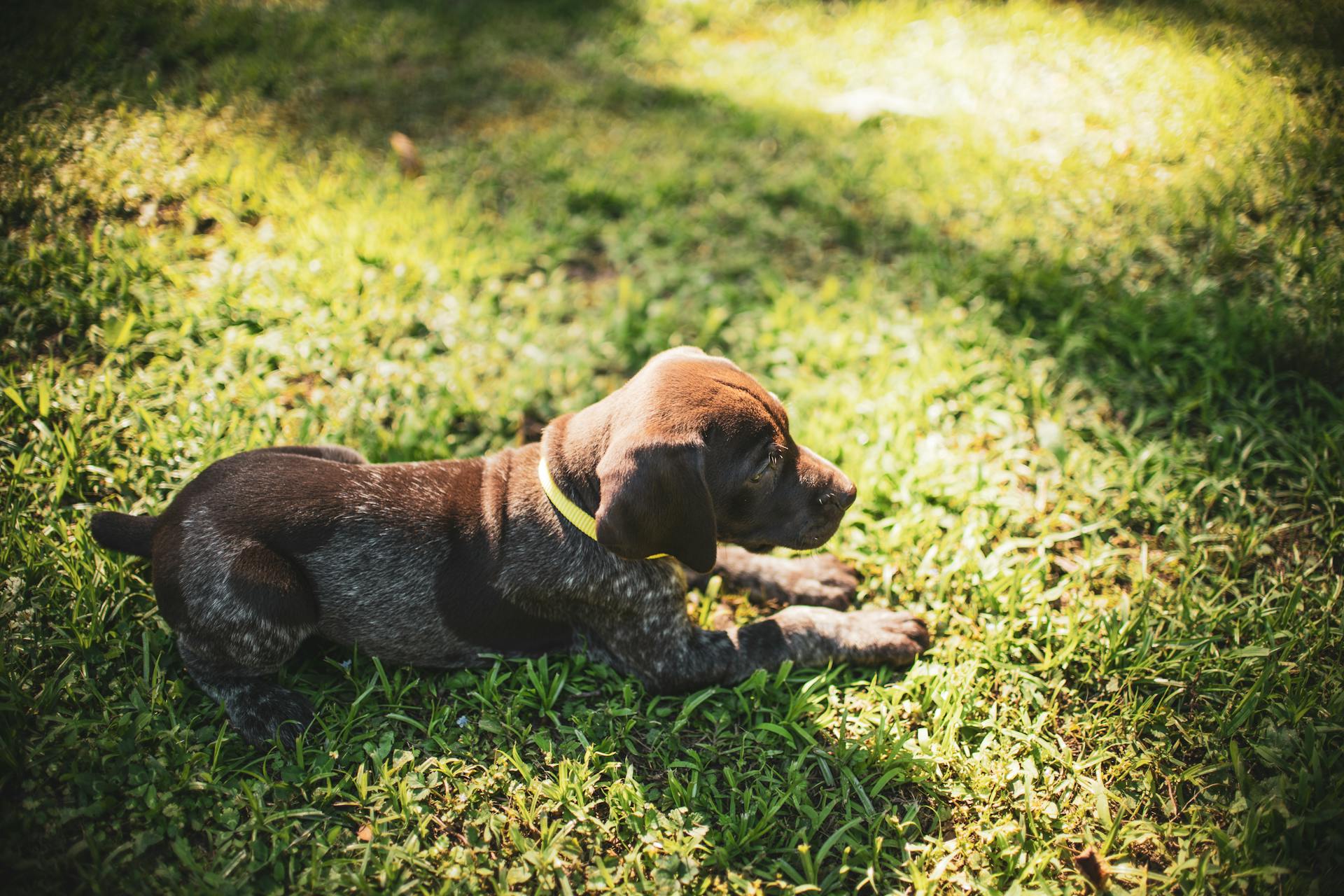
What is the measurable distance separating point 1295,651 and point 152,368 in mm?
7162

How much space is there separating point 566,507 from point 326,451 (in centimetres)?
160

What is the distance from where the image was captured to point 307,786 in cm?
358

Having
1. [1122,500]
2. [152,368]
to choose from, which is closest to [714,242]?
[1122,500]

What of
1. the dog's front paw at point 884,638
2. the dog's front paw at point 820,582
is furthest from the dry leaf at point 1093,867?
the dog's front paw at point 820,582

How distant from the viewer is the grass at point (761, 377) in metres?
3.42

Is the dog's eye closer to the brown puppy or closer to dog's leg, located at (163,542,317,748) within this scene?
the brown puppy

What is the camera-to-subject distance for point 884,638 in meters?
4.10

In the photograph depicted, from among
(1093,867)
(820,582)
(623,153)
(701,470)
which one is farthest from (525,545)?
(623,153)

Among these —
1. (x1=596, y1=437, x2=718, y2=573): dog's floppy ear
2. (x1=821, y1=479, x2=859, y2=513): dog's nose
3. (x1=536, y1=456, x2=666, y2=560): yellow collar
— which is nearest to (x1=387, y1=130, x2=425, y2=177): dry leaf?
(x1=536, y1=456, x2=666, y2=560): yellow collar

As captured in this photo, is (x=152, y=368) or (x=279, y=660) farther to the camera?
(x=152, y=368)

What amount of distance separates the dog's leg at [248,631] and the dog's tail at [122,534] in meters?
0.38

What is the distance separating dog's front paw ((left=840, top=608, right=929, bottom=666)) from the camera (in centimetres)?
408

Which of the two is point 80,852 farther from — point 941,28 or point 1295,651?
point 941,28

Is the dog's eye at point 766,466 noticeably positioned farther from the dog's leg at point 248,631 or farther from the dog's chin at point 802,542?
the dog's leg at point 248,631
